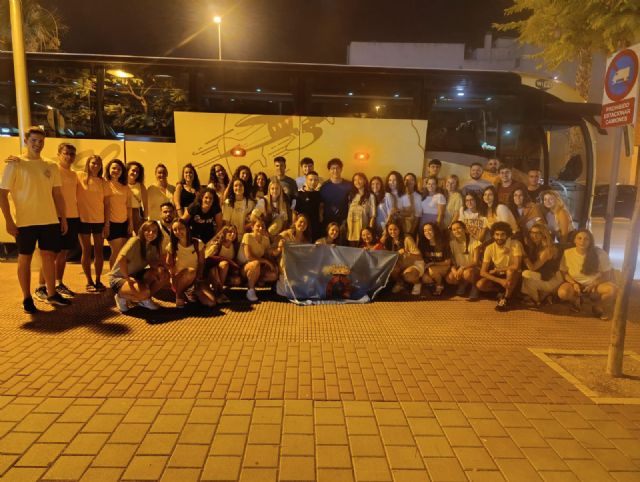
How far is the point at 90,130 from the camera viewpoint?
8477 millimetres

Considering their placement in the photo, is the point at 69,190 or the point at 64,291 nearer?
the point at 69,190

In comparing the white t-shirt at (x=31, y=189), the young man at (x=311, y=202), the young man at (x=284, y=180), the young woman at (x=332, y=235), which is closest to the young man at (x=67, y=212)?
the white t-shirt at (x=31, y=189)

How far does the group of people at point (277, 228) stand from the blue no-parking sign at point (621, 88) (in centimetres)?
202

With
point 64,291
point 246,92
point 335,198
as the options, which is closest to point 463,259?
point 335,198

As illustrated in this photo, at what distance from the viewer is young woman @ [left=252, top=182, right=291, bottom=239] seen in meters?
7.15

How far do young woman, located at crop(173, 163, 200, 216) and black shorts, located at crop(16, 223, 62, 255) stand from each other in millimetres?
1794

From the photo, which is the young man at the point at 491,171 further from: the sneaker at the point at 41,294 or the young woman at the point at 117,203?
the sneaker at the point at 41,294

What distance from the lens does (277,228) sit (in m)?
7.17

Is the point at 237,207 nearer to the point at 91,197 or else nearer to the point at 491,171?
the point at 91,197

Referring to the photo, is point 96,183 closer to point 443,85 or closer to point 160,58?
point 160,58

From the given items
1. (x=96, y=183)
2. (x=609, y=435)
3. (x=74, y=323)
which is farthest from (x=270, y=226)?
(x=609, y=435)

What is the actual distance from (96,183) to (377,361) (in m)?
4.73

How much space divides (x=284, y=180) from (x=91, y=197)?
9.89ft

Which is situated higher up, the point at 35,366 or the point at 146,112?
the point at 146,112
